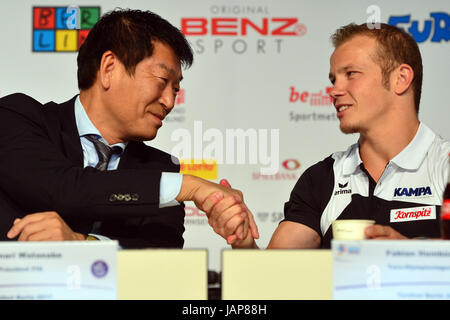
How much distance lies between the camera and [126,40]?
1.95 m

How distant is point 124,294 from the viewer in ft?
3.09

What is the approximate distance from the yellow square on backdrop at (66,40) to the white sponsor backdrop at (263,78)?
5 cm

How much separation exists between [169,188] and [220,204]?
14cm

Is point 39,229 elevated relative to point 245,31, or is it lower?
lower

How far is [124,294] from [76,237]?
15.9 inches

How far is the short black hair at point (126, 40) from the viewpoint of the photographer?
194cm

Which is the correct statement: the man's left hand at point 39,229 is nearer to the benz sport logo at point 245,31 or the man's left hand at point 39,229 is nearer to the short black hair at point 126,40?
the short black hair at point 126,40

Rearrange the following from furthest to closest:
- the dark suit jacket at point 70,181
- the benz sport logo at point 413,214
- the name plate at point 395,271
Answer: the benz sport logo at point 413,214 → the dark suit jacket at point 70,181 → the name plate at point 395,271

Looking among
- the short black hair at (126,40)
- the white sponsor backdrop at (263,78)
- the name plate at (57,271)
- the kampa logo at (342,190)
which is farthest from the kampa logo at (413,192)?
the white sponsor backdrop at (263,78)

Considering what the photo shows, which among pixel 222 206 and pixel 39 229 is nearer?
pixel 39 229

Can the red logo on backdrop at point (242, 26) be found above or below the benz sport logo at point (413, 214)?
above

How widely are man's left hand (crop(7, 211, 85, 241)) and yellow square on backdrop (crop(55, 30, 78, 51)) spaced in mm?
2615

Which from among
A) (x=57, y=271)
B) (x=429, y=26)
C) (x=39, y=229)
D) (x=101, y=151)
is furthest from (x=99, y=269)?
(x=429, y=26)

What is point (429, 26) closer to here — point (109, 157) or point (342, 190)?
point (342, 190)
